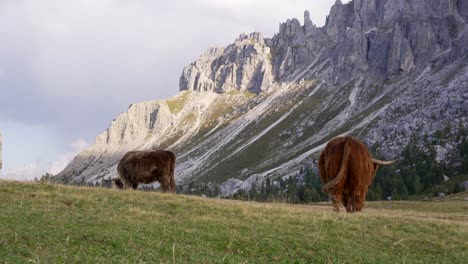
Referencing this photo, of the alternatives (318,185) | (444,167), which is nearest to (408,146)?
(444,167)

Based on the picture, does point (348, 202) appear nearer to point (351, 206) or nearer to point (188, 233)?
point (351, 206)

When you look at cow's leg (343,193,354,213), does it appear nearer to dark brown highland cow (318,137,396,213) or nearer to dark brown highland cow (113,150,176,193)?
dark brown highland cow (318,137,396,213)

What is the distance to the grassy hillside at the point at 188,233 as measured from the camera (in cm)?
1123

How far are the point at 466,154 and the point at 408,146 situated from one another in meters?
17.2

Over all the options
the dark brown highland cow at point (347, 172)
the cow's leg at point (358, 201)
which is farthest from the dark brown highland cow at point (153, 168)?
the cow's leg at point (358, 201)

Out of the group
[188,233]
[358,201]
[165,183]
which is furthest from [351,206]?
[165,183]

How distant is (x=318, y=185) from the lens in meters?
114

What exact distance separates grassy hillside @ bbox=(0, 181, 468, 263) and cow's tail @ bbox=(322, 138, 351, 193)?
1208mm

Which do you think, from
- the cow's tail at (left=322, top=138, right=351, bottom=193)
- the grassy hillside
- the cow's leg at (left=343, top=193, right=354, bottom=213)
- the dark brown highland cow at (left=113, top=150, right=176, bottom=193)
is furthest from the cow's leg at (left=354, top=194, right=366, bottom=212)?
the dark brown highland cow at (left=113, top=150, right=176, bottom=193)

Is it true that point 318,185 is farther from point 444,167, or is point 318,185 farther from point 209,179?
point 209,179

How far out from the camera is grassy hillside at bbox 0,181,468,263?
1123 centimetres

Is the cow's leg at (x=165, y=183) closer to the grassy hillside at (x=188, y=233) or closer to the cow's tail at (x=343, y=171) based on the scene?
the grassy hillside at (x=188, y=233)

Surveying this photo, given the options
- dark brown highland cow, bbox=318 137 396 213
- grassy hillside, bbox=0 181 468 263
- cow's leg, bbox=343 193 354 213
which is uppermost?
dark brown highland cow, bbox=318 137 396 213

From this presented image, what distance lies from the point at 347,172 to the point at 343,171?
33 centimetres
